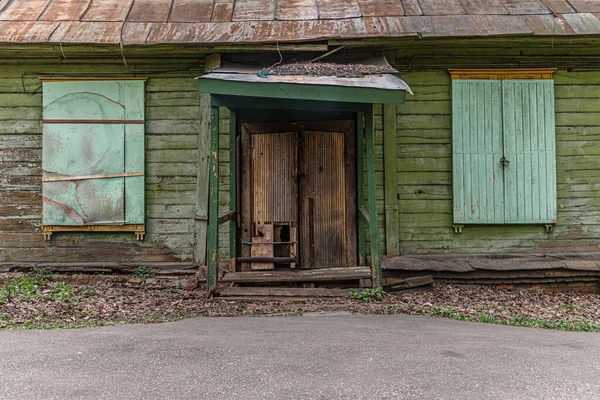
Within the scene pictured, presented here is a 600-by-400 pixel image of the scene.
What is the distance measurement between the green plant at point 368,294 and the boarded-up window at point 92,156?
3.20m

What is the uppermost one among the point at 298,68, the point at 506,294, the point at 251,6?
the point at 251,6

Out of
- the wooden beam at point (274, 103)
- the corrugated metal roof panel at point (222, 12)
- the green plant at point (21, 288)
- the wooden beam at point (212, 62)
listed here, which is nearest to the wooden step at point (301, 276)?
the wooden beam at point (274, 103)

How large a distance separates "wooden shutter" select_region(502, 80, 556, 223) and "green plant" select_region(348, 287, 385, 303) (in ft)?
7.81

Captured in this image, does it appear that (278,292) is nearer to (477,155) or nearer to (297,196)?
(297,196)

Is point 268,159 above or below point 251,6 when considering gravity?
below

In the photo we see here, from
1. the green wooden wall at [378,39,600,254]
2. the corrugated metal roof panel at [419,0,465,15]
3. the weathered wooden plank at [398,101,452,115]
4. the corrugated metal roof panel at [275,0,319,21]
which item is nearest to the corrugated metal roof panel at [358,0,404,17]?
the corrugated metal roof panel at [419,0,465,15]

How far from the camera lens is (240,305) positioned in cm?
564

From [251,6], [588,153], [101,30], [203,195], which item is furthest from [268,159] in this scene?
[588,153]

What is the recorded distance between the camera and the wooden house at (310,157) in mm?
6789

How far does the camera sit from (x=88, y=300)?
586 cm

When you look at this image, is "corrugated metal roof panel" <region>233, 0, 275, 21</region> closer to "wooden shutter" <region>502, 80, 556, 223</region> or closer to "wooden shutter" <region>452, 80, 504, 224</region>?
"wooden shutter" <region>452, 80, 504, 224</region>

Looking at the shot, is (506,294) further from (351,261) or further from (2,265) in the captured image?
(2,265)

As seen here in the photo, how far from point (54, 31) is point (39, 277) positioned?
3395mm

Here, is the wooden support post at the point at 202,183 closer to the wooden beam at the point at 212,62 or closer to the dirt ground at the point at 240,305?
the wooden beam at the point at 212,62
